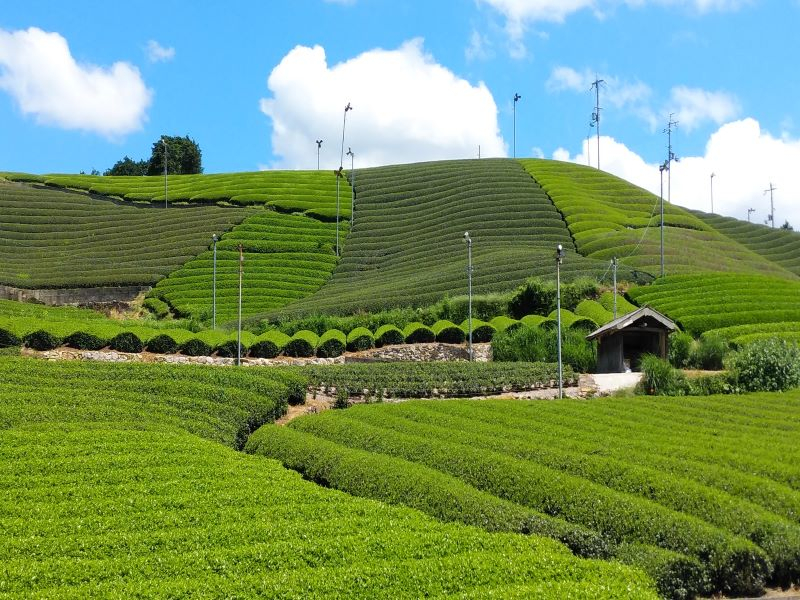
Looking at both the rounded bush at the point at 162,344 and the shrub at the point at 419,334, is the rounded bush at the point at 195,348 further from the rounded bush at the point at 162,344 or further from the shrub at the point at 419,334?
the shrub at the point at 419,334

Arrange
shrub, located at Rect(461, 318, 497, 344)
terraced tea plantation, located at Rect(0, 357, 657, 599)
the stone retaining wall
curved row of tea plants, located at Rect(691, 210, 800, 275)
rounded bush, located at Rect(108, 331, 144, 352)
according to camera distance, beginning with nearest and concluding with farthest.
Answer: terraced tea plantation, located at Rect(0, 357, 657, 599)
rounded bush, located at Rect(108, 331, 144, 352)
shrub, located at Rect(461, 318, 497, 344)
the stone retaining wall
curved row of tea plants, located at Rect(691, 210, 800, 275)

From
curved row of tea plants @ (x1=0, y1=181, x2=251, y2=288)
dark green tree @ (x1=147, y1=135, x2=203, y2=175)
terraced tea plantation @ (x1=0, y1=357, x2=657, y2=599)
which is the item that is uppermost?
dark green tree @ (x1=147, y1=135, x2=203, y2=175)

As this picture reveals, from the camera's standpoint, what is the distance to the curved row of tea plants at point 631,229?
174 feet

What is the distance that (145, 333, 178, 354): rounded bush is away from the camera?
3209cm

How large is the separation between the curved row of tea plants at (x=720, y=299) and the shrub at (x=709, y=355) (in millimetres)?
5056

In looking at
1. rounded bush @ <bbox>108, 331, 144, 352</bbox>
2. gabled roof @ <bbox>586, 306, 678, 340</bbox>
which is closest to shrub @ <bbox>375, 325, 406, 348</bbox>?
gabled roof @ <bbox>586, 306, 678, 340</bbox>

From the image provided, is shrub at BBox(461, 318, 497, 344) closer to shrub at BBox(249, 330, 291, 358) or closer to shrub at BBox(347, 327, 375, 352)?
shrub at BBox(347, 327, 375, 352)

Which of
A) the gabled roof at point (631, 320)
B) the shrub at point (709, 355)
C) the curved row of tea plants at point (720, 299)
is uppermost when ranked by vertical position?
the curved row of tea plants at point (720, 299)

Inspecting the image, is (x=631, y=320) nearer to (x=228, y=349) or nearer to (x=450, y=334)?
(x=450, y=334)

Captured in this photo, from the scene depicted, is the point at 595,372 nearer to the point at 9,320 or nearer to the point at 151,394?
the point at 151,394

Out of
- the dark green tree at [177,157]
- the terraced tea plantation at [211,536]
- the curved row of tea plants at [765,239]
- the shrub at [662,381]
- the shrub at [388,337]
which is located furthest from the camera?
the dark green tree at [177,157]

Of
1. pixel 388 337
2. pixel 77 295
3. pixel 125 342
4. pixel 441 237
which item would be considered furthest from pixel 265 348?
pixel 441 237

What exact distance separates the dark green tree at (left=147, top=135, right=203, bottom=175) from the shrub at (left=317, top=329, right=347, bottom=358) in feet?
303

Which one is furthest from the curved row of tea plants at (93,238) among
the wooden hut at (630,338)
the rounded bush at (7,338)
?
the wooden hut at (630,338)
